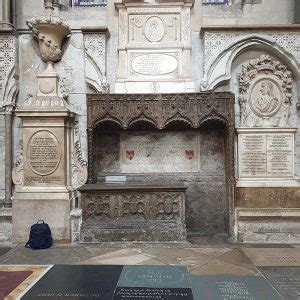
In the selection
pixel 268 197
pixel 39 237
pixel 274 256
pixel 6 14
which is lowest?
pixel 274 256

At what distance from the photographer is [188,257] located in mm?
4516

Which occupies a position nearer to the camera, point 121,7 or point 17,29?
point 121,7

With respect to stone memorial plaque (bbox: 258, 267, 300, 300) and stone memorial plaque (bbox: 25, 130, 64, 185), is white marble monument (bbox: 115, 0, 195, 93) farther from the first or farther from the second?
stone memorial plaque (bbox: 258, 267, 300, 300)

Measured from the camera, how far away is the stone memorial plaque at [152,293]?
3129 millimetres

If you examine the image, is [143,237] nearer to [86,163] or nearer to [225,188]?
[86,163]

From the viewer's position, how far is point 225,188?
692 cm

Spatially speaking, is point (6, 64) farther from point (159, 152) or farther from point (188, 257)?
point (188, 257)

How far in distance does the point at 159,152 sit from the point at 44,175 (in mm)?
2542

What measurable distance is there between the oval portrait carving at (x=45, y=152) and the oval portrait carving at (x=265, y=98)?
3.72 meters

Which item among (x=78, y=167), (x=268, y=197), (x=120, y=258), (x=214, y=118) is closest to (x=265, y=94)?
(x=214, y=118)

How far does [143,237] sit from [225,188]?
2.30 metres

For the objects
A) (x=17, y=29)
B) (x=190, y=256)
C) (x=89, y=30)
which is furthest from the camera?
(x=17, y=29)

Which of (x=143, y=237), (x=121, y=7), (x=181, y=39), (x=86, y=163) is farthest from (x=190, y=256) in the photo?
(x=121, y=7)

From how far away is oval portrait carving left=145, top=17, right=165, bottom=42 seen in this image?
719 cm
